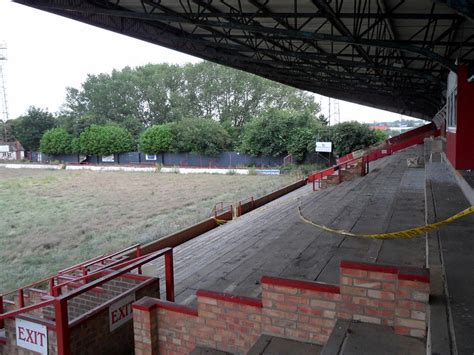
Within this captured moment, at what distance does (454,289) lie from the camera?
359 centimetres

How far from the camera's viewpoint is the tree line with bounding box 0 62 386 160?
45.6 m

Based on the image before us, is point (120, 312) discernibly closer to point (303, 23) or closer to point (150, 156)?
point (303, 23)

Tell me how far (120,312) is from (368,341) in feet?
12.4

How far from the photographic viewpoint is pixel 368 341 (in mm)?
3406

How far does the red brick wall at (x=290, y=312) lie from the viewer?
3459 mm

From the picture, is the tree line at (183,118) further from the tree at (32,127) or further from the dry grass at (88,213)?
the dry grass at (88,213)

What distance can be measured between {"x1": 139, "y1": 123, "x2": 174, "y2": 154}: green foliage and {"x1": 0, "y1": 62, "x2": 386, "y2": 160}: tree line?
136 mm

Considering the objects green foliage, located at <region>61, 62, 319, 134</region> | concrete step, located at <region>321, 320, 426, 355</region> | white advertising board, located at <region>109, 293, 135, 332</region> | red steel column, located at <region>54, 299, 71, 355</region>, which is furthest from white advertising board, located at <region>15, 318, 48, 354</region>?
green foliage, located at <region>61, 62, 319, 134</region>

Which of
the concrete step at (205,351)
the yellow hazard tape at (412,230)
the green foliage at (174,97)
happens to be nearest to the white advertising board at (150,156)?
the green foliage at (174,97)

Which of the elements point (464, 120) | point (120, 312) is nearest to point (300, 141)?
point (464, 120)

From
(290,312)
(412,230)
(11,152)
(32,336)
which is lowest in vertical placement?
(32,336)

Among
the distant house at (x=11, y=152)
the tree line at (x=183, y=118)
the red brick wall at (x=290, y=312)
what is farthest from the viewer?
the distant house at (x=11, y=152)

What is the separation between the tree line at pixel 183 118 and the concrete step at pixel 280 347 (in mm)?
37829

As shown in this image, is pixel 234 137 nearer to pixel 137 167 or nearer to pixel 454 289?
pixel 137 167
